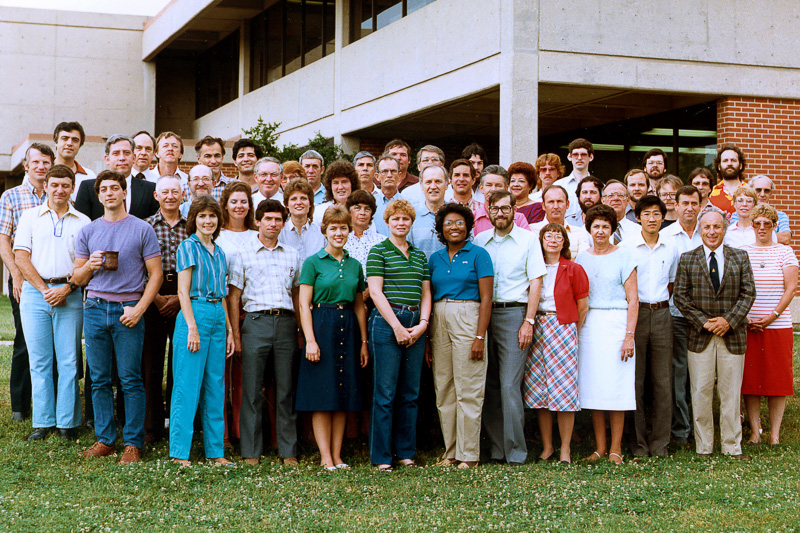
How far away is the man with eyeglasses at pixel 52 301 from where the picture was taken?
22.3 feet

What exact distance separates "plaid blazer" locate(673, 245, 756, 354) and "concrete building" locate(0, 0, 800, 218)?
525 cm

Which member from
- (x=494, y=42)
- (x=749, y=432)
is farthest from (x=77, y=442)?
(x=494, y=42)

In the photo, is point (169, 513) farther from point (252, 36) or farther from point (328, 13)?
point (252, 36)

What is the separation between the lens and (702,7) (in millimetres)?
12500

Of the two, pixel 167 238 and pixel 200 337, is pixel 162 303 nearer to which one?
pixel 167 238

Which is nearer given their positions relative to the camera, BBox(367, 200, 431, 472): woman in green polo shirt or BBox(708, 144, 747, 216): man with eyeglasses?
BBox(367, 200, 431, 472): woman in green polo shirt

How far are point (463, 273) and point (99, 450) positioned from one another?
10.1ft

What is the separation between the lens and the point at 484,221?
714 centimetres

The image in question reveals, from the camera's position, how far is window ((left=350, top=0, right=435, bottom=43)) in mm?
15656

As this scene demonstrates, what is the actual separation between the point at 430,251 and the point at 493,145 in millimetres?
13212

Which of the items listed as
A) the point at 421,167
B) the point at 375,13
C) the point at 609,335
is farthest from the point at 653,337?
the point at 375,13

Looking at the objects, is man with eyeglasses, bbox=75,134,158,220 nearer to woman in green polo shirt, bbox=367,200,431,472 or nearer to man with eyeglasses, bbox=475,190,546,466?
woman in green polo shirt, bbox=367,200,431,472

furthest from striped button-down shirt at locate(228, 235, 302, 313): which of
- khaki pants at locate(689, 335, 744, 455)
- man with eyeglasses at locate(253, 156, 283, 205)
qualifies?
khaki pants at locate(689, 335, 744, 455)

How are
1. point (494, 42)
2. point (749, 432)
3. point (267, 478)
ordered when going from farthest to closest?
point (494, 42) → point (749, 432) → point (267, 478)
